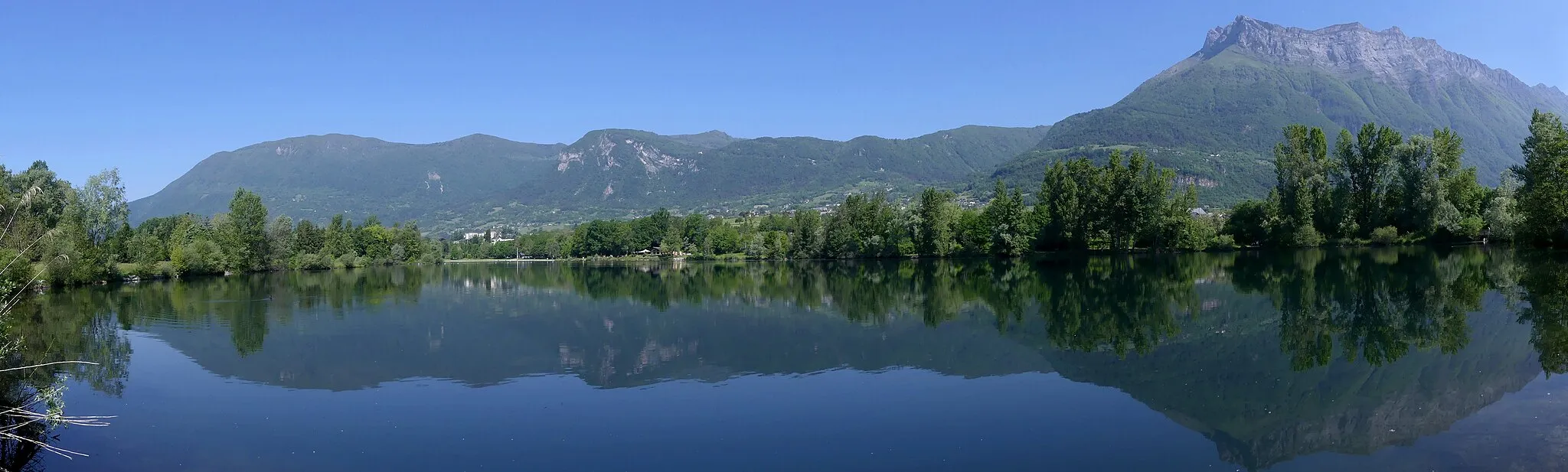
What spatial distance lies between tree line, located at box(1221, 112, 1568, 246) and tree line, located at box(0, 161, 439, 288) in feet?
279

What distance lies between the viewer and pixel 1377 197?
2778 inches

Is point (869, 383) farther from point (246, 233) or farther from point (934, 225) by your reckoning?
point (246, 233)

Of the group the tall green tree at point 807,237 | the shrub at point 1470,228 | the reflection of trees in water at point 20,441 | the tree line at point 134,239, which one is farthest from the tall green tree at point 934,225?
the reflection of trees in water at point 20,441

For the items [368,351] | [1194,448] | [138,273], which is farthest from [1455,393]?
[138,273]

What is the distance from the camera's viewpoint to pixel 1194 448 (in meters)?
11.5

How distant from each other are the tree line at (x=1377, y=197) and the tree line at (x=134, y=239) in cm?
8513

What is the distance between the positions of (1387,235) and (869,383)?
69146 mm

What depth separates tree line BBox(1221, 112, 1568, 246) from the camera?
210 feet

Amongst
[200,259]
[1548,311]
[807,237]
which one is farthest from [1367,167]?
[200,259]

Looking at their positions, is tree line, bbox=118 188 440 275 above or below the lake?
above

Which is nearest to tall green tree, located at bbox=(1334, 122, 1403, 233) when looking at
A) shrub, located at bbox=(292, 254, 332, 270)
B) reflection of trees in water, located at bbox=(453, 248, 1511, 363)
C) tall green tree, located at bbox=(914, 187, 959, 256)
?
reflection of trees in water, located at bbox=(453, 248, 1511, 363)

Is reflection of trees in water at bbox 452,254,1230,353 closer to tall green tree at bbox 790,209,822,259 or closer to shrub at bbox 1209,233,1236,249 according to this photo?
shrub at bbox 1209,233,1236,249

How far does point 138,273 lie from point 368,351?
6342cm

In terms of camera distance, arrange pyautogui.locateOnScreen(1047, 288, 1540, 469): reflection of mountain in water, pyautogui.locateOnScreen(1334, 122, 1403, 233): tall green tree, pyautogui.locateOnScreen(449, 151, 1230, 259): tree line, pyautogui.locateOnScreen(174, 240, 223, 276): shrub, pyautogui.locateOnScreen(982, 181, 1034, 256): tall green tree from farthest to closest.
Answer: pyautogui.locateOnScreen(982, 181, 1034, 256): tall green tree, pyautogui.locateOnScreen(174, 240, 223, 276): shrub, pyautogui.locateOnScreen(449, 151, 1230, 259): tree line, pyautogui.locateOnScreen(1334, 122, 1403, 233): tall green tree, pyautogui.locateOnScreen(1047, 288, 1540, 469): reflection of mountain in water
